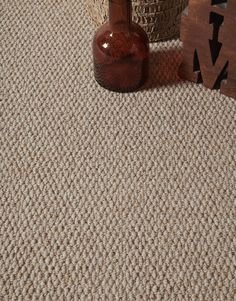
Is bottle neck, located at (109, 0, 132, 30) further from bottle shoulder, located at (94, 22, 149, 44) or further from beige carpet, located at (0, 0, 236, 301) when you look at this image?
beige carpet, located at (0, 0, 236, 301)

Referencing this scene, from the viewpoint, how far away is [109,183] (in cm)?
83

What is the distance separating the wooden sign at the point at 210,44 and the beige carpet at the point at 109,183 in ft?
0.09

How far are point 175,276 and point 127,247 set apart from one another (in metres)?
0.09

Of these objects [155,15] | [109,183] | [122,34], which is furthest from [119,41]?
[109,183]

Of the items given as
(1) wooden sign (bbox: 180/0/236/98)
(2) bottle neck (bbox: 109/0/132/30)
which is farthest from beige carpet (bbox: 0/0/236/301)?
(2) bottle neck (bbox: 109/0/132/30)

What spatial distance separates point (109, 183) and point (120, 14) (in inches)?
12.0

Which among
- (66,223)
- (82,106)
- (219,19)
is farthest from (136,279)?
(219,19)

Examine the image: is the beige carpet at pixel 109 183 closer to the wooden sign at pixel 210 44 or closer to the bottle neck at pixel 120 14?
the wooden sign at pixel 210 44

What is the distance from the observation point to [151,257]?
2.43ft

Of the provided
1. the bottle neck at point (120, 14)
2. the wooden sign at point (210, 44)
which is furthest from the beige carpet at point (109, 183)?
the bottle neck at point (120, 14)

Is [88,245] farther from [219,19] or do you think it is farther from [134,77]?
[219,19]

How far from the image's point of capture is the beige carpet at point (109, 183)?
72 cm

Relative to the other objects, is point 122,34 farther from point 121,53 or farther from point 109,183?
point 109,183

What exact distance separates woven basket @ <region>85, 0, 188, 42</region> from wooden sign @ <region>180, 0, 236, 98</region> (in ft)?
0.34
